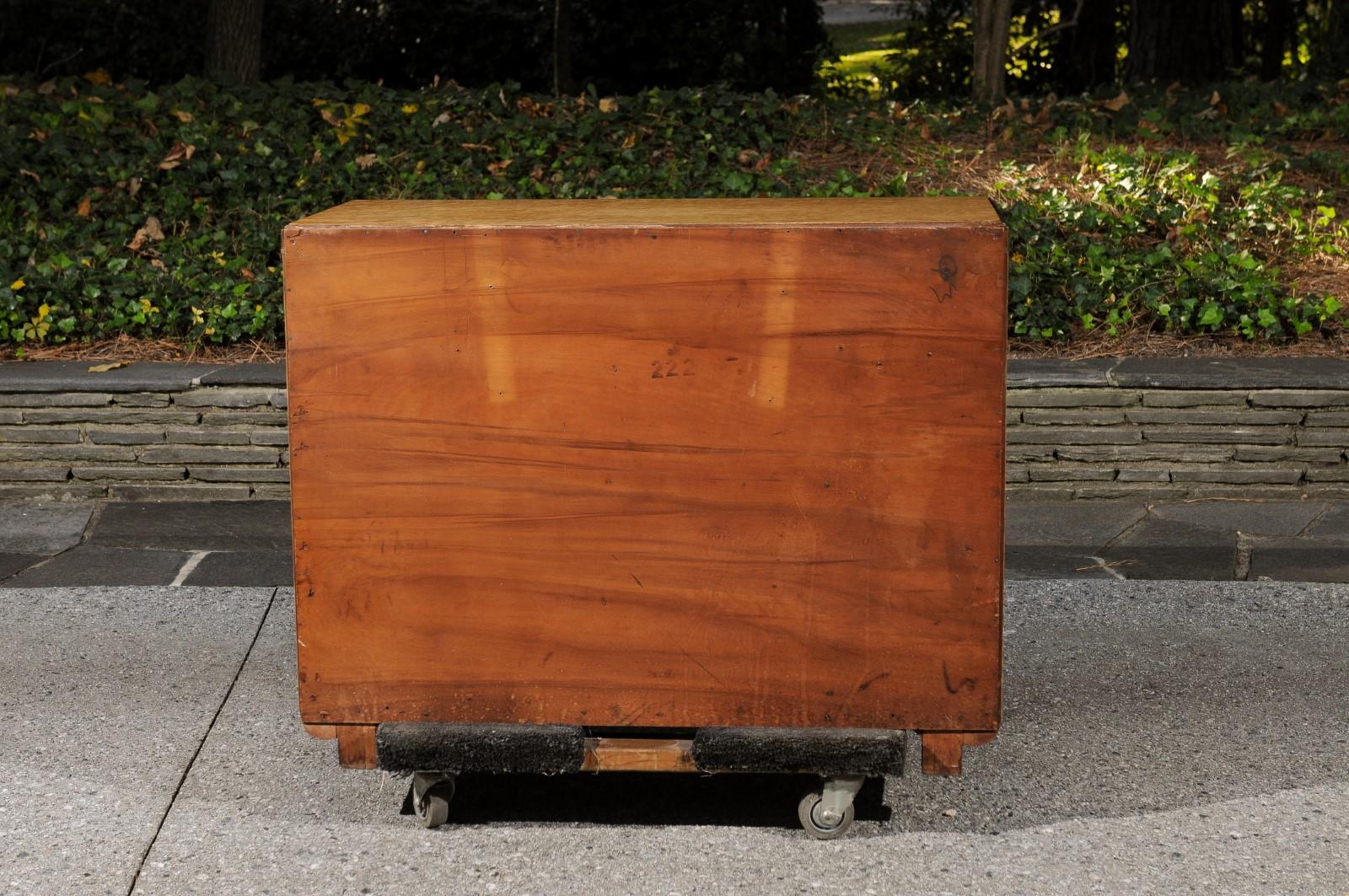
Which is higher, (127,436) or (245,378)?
(245,378)

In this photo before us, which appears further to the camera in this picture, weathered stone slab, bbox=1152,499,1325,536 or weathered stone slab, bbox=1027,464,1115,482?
weathered stone slab, bbox=1027,464,1115,482

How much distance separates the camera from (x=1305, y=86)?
29.1 ft

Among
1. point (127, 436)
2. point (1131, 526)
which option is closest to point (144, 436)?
point (127, 436)

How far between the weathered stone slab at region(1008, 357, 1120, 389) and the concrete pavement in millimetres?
1215

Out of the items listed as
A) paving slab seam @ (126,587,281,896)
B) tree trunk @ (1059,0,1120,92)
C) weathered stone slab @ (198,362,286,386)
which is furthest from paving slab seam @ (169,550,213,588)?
tree trunk @ (1059,0,1120,92)

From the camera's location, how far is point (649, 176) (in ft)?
24.1

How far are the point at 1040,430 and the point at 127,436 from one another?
348cm

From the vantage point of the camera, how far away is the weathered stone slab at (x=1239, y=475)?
5.32 m

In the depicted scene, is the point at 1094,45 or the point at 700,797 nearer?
the point at 700,797

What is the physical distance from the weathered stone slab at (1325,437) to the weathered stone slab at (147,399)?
14.0 ft

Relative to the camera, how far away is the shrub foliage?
6.11 metres

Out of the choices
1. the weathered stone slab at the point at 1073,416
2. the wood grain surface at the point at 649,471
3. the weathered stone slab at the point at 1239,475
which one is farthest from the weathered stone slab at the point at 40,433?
the weathered stone slab at the point at 1239,475

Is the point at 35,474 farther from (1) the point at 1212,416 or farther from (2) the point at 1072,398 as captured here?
(1) the point at 1212,416

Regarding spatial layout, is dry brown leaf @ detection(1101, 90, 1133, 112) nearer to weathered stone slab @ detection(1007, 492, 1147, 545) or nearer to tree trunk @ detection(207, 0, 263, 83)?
weathered stone slab @ detection(1007, 492, 1147, 545)
